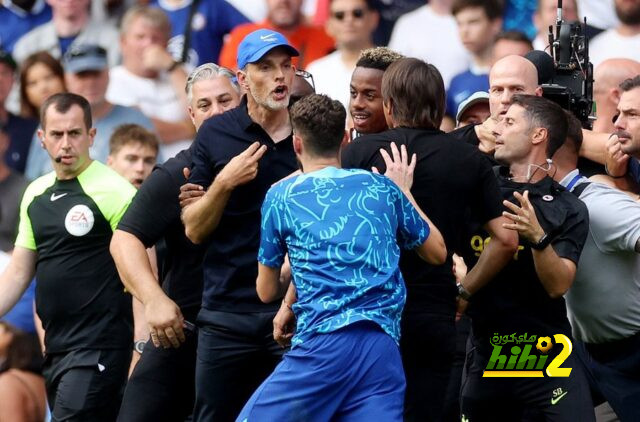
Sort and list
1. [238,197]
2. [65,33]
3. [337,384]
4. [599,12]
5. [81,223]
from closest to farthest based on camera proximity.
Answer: [337,384], [238,197], [81,223], [599,12], [65,33]

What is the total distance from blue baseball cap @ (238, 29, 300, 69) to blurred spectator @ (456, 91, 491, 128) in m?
1.53

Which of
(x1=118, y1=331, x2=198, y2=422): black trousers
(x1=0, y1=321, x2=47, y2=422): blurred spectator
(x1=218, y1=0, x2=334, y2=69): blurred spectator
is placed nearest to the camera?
(x1=118, y1=331, x2=198, y2=422): black trousers

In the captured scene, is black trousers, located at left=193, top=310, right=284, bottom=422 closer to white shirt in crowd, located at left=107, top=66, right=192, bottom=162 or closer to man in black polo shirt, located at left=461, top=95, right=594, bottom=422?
man in black polo shirt, located at left=461, top=95, right=594, bottom=422

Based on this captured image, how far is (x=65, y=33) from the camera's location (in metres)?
13.4

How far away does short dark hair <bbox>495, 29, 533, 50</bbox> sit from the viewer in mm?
11273

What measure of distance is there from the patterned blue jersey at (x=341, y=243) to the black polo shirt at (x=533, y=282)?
1.03 m

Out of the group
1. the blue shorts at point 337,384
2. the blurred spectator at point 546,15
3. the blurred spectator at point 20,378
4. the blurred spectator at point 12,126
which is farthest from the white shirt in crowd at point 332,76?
the blue shorts at point 337,384

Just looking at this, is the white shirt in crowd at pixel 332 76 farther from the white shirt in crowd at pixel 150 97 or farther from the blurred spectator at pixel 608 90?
the blurred spectator at pixel 608 90

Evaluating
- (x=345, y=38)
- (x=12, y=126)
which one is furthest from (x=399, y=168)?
(x=12, y=126)

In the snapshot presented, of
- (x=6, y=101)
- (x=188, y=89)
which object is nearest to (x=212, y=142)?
(x=188, y=89)

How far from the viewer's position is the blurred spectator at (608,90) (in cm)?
961

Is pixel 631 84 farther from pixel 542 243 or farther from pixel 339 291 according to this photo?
pixel 339 291

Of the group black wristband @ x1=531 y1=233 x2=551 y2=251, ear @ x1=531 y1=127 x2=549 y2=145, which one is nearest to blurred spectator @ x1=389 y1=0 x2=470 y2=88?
ear @ x1=531 y1=127 x2=549 y2=145

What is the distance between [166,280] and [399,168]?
2119mm
